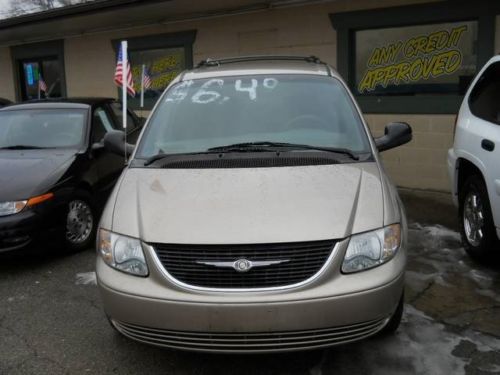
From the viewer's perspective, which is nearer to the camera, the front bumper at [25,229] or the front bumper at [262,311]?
the front bumper at [262,311]

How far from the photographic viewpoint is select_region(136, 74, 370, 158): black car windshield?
3.85 m

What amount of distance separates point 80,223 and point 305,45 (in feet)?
16.1

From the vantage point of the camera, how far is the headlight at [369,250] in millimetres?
2818

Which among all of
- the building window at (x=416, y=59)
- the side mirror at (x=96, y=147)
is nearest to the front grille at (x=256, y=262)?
the side mirror at (x=96, y=147)

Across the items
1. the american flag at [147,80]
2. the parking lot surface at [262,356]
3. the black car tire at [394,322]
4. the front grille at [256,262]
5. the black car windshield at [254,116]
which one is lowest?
the parking lot surface at [262,356]

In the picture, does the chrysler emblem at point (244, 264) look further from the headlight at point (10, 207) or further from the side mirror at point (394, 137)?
the headlight at point (10, 207)

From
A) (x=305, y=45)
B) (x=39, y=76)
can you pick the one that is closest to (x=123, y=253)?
(x=305, y=45)

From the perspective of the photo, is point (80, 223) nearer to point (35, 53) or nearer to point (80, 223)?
point (80, 223)

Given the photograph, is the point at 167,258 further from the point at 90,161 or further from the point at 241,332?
the point at 90,161

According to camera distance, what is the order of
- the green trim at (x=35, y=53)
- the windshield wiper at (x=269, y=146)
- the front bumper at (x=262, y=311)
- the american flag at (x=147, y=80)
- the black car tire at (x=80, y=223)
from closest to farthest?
the front bumper at (x=262, y=311) → the windshield wiper at (x=269, y=146) → the black car tire at (x=80, y=223) → the american flag at (x=147, y=80) → the green trim at (x=35, y=53)

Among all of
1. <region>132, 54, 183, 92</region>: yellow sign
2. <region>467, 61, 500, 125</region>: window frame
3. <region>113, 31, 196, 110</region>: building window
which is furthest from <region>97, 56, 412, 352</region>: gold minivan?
<region>132, 54, 183, 92</region>: yellow sign

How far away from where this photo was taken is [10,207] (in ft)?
16.3

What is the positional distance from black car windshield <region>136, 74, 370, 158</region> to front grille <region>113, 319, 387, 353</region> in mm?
1348

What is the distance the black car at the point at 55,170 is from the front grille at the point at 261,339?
2659mm
